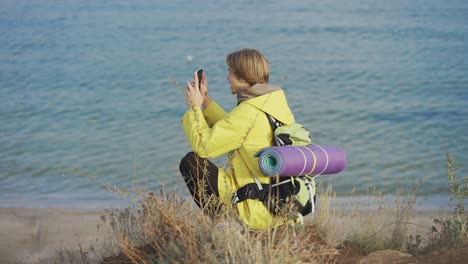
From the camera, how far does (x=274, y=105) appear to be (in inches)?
210

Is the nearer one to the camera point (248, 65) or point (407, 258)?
point (407, 258)

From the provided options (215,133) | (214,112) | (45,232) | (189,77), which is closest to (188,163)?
(215,133)

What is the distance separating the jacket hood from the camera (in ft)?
17.3

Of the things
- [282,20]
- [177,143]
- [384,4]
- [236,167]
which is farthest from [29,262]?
[384,4]

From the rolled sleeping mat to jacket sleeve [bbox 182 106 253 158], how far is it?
193 millimetres

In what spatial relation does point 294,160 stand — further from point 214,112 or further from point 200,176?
point 214,112

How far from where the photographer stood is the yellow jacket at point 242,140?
5129mm

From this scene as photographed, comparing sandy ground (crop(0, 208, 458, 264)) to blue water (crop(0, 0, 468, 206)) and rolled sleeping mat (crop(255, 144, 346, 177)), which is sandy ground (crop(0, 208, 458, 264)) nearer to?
blue water (crop(0, 0, 468, 206))

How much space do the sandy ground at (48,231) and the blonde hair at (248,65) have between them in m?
2.64

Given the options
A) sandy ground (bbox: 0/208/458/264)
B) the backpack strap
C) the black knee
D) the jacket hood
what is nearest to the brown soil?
the backpack strap

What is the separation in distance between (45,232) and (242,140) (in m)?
4.43

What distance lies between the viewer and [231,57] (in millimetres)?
5441

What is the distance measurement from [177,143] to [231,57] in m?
8.70

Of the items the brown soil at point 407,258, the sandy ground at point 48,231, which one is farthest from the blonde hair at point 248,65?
the sandy ground at point 48,231
